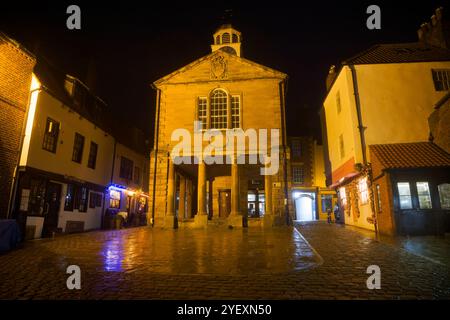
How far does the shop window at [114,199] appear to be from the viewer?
21219mm

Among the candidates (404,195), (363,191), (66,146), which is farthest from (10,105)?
(363,191)

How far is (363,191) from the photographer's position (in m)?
16.7

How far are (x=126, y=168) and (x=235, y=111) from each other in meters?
11.2

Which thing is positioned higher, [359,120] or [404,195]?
[359,120]

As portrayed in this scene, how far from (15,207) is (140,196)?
15536 millimetres

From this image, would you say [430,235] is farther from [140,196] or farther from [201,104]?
[140,196]

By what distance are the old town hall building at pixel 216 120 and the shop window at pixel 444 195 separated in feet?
27.2

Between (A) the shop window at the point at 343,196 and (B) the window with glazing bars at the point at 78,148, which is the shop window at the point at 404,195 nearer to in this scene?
(A) the shop window at the point at 343,196

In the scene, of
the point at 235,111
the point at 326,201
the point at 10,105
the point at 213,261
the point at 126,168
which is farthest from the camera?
the point at 326,201

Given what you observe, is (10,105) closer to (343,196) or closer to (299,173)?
(343,196)

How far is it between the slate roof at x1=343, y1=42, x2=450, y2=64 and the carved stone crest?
28.1ft

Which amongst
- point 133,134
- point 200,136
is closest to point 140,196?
point 133,134

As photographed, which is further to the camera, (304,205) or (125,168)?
(304,205)
